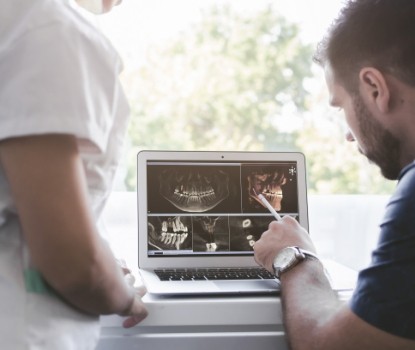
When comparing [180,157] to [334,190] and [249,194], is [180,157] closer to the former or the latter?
[249,194]

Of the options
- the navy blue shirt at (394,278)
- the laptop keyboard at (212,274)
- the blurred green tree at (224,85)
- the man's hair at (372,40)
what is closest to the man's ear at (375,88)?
the man's hair at (372,40)

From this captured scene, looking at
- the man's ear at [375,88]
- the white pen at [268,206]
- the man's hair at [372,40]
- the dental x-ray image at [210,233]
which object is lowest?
the dental x-ray image at [210,233]

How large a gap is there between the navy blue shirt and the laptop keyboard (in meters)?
0.40

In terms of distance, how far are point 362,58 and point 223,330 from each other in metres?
0.58

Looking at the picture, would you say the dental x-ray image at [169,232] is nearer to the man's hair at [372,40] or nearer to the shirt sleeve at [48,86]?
the man's hair at [372,40]

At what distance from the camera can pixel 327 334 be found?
93 cm

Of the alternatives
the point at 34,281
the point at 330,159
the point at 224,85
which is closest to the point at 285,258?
the point at 34,281

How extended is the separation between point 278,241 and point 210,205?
0.85 ft

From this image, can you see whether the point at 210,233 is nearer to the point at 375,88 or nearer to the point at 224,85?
the point at 375,88

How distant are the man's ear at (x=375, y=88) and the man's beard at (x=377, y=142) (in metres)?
0.03

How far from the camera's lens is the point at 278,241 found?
120 centimetres

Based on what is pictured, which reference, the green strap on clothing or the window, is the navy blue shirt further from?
the window

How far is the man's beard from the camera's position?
1.10 m

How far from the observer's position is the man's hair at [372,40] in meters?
1.04
